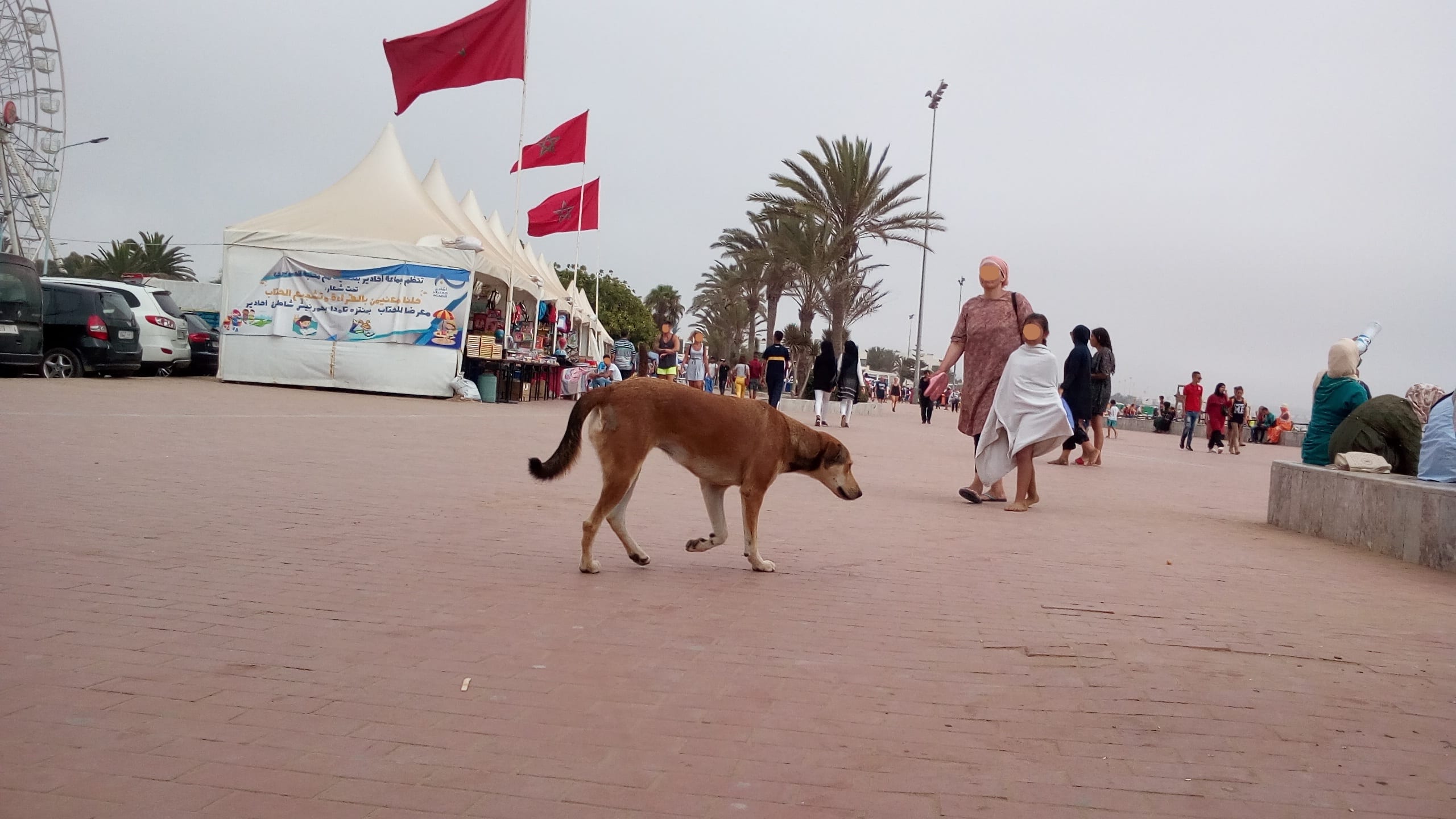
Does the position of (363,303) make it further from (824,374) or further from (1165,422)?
(1165,422)

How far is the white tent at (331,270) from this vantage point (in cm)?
2220

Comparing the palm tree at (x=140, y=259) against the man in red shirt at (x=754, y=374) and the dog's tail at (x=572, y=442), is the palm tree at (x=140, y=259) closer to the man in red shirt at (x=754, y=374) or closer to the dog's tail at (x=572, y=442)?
the man in red shirt at (x=754, y=374)

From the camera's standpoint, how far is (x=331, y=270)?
22.2 meters

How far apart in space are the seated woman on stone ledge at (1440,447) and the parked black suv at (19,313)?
67.0 ft

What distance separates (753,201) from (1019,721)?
3520 cm

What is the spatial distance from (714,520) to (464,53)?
18.1 metres

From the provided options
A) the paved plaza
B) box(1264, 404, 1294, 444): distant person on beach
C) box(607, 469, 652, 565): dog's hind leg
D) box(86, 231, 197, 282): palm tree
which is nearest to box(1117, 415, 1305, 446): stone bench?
box(1264, 404, 1294, 444): distant person on beach

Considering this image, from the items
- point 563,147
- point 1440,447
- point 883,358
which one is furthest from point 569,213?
point 883,358

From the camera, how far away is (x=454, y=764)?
304 cm

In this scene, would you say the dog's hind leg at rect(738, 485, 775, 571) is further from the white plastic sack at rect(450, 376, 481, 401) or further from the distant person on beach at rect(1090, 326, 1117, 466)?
the white plastic sack at rect(450, 376, 481, 401)

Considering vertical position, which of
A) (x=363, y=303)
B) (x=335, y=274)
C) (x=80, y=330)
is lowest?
(x=80, y=330)

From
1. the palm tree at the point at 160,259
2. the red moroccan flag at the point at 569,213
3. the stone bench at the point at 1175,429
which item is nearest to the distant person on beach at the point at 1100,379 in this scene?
the red moroccan flag at the point at 569,213

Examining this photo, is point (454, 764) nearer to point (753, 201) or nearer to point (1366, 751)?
point (1366, 751)

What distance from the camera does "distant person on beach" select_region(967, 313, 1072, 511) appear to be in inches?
385
